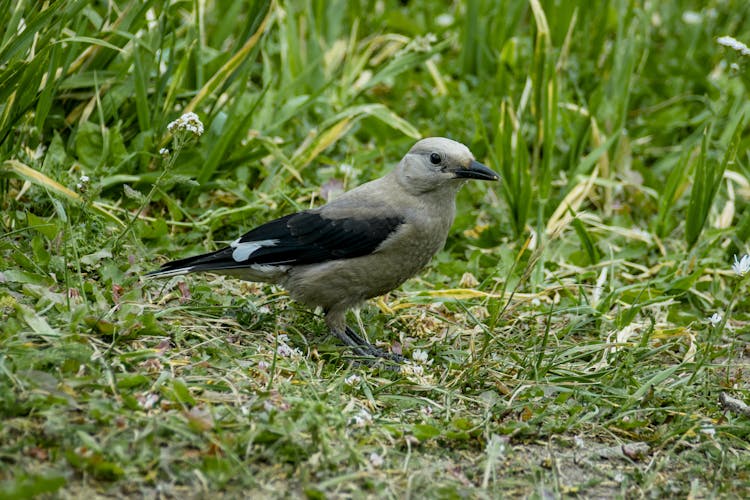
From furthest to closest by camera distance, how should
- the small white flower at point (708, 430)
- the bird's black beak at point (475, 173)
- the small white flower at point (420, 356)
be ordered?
the bird's black beak at point (475, 173), the small white flower at point (420, 356), the small white flower at point (708, 430)

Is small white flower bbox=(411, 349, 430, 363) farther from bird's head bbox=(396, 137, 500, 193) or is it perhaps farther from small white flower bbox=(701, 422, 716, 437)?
small white flower bbox=(701, 422, 716, 437)

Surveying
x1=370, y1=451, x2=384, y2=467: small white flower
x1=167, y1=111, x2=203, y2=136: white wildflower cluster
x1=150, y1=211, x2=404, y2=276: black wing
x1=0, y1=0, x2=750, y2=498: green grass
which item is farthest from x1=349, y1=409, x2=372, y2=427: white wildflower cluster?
x1=167, y1=111, x2=203, y2=136: white wildflower cluster

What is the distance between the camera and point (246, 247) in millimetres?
4031

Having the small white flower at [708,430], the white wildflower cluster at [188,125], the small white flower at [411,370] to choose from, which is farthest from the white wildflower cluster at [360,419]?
the white wildflower cluster at [188,125]

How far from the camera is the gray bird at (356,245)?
4.04 meters

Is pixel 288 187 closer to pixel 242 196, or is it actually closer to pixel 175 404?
pixel 242 196

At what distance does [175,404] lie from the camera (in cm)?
306

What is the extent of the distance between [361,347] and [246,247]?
0.67 metres

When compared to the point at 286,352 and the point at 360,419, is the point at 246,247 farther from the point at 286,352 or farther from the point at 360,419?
the point at 360,419

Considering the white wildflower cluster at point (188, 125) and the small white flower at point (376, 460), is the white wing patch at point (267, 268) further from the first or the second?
the small white flower at point (376, 460)

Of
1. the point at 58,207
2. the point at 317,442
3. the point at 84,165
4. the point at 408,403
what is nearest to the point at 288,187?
the point at 84,165

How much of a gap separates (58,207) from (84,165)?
0.81 metres

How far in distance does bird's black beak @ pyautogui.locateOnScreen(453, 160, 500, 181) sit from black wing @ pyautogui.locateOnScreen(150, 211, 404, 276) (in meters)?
0.34

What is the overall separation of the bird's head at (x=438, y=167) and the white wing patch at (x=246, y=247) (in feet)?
2.23
